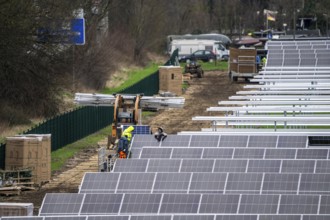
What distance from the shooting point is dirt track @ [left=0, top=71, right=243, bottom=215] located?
3628cm

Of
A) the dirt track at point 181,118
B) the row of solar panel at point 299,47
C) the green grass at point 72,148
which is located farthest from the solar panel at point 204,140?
the row of solar panel at point 299,47

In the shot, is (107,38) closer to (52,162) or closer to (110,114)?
(110,114)

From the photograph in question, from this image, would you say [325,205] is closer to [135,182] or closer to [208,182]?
[208,182]

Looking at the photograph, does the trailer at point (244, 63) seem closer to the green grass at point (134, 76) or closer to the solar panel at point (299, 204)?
the green grass at point (134, 76)

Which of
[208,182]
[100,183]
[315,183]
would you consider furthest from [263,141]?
[100,183]

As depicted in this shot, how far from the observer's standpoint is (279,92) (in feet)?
168

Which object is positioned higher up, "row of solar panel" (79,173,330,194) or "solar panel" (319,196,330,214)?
"solar panel" (319,196,330,214)

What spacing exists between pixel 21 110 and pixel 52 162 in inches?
413

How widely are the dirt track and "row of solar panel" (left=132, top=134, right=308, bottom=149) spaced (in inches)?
109

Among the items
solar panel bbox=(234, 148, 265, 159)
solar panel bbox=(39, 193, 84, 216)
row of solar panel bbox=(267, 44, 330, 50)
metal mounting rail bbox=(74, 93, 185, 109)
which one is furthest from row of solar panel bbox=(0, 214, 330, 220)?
row of solar panel bbox=(267, 44, 330, 50)

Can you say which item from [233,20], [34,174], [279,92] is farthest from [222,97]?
[233,20]

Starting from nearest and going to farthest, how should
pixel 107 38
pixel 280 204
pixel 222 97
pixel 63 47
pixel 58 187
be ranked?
pixel 280 204
pixel 58 187
pixel 63 47
pixel 222 97
pixel 107 38

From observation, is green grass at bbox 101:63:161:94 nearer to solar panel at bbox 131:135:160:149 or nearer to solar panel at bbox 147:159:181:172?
solar panel at bbox 131:135:160:149

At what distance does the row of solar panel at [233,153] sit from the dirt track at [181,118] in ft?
10.7
